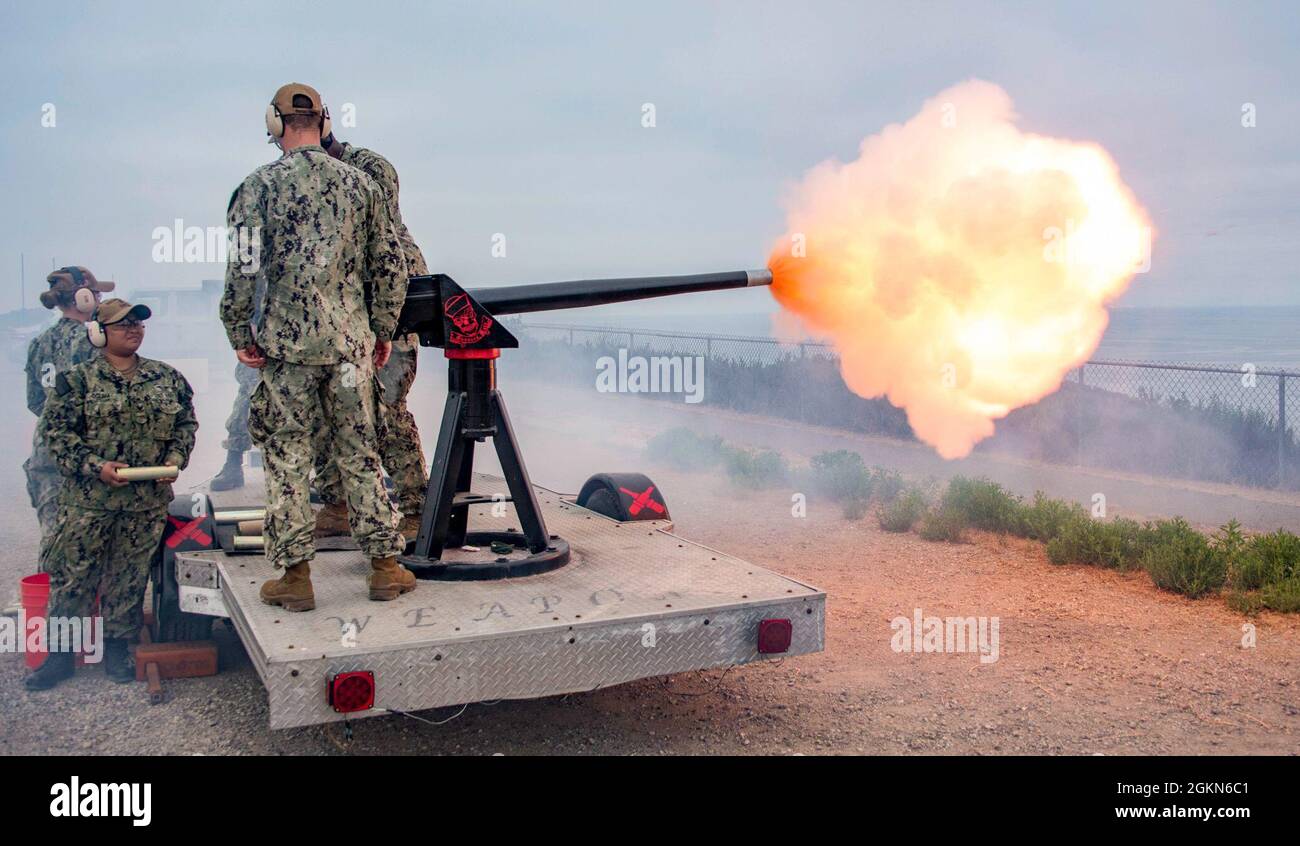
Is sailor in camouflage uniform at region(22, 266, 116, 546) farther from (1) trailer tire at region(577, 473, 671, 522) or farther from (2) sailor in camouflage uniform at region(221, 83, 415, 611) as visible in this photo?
(1) trailer tire at region(577, 473, 671, 522)

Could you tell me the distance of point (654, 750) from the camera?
17.7 feet

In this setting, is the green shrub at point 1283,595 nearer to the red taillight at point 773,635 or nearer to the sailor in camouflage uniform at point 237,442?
the red taillight at point 773,635

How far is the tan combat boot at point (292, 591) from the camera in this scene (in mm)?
4984

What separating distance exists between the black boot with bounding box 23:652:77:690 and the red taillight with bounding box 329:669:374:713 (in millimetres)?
3039

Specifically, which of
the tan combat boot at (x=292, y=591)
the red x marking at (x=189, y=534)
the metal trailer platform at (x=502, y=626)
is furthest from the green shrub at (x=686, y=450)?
the tan combat boot at (x=292, y=591)

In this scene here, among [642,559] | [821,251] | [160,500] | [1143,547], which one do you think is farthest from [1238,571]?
[160,500]

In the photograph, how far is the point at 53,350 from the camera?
8039mm

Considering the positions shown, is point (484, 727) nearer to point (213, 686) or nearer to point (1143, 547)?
point (213, 686)

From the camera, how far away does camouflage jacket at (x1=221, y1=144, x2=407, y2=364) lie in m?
5.02

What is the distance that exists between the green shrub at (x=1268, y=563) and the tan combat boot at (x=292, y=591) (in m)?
6.40

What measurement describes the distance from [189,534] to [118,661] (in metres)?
0.81

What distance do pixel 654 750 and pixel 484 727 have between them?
87 centimetres

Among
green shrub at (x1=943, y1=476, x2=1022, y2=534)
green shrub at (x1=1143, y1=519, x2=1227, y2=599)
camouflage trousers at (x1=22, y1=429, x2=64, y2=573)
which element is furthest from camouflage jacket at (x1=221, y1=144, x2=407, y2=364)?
green shrub at (x1=943, y1=476, x2=1022, y2=534)

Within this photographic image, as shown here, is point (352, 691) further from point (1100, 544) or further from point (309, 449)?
point (1100, 544)
